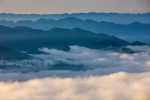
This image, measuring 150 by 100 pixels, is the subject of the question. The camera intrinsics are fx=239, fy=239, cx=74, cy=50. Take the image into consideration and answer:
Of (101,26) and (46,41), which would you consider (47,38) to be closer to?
(46,41)

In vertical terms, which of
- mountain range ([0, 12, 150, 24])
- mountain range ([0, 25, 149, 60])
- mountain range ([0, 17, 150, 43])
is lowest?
mountain range ([0, 25, 149, 60])

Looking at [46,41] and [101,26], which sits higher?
[101,26]

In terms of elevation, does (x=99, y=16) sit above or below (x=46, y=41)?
above

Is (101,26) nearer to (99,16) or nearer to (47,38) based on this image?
(99,16)

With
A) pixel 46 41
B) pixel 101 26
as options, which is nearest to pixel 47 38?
pixel 46 41

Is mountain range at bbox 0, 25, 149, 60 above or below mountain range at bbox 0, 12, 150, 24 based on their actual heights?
below

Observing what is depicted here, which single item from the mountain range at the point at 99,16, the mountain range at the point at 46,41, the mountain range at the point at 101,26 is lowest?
the mountain range at the point at 46,41

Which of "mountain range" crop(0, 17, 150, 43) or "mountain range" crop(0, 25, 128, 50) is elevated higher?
"mountain range" crop(0, 17, 150, 43)

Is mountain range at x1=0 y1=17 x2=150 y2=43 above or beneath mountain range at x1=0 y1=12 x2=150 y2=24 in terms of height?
beneath

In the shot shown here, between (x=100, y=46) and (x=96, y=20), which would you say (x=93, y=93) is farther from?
(x=96, y=20)

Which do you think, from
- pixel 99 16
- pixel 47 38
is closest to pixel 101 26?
pixel 99 16
